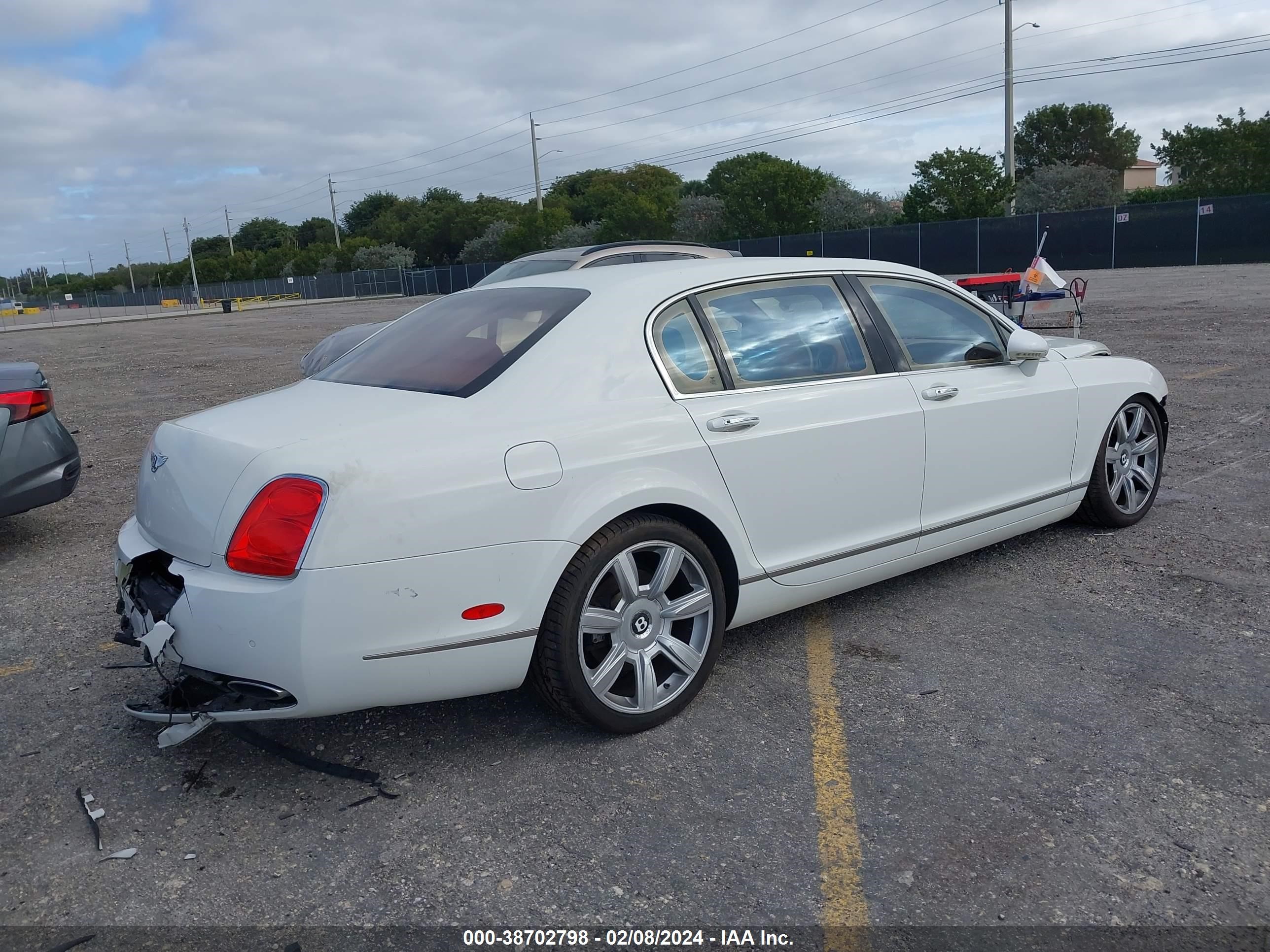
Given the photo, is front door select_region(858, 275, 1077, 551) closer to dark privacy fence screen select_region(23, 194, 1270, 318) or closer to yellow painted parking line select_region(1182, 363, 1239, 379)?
yellow painted parking line select_region(1182, 363, 1239, 379)

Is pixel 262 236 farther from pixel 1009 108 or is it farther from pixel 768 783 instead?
pixel 768 783

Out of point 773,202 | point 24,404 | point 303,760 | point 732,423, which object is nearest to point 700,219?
point 773,202

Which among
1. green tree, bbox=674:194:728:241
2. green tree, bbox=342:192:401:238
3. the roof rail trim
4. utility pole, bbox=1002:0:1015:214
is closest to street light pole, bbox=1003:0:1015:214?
utility pole, bbox=1002:0:1015:214

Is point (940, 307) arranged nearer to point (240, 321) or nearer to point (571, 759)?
point (571, 759)

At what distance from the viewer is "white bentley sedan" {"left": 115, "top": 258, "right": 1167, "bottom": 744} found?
3.02 m

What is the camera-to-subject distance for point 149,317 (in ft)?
206

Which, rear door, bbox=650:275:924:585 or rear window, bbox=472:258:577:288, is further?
rear window, bbox=472:258:577:288

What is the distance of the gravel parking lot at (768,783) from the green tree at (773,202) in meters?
54.2

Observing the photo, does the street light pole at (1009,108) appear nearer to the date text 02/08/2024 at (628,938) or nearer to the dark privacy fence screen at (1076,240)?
the dark privacy fence screen at (1076,240)

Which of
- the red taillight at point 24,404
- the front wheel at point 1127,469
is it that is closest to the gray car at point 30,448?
the red taillight at point 24,404

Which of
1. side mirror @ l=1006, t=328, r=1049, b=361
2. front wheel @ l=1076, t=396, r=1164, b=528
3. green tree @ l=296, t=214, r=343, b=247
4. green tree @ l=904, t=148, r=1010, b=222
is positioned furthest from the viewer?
green tree @ l=296, t=214, r=343, b=247

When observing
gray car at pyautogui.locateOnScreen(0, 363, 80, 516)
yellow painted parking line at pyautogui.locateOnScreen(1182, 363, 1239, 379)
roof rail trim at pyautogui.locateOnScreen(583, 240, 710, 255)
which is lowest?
yellow painted parking line at pyautogui.locateOnScreen(1182, 363, 1239, 379)

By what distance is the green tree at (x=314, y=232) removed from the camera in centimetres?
12888

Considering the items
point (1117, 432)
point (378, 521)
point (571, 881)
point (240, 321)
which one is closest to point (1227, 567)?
point (1117, 432)
